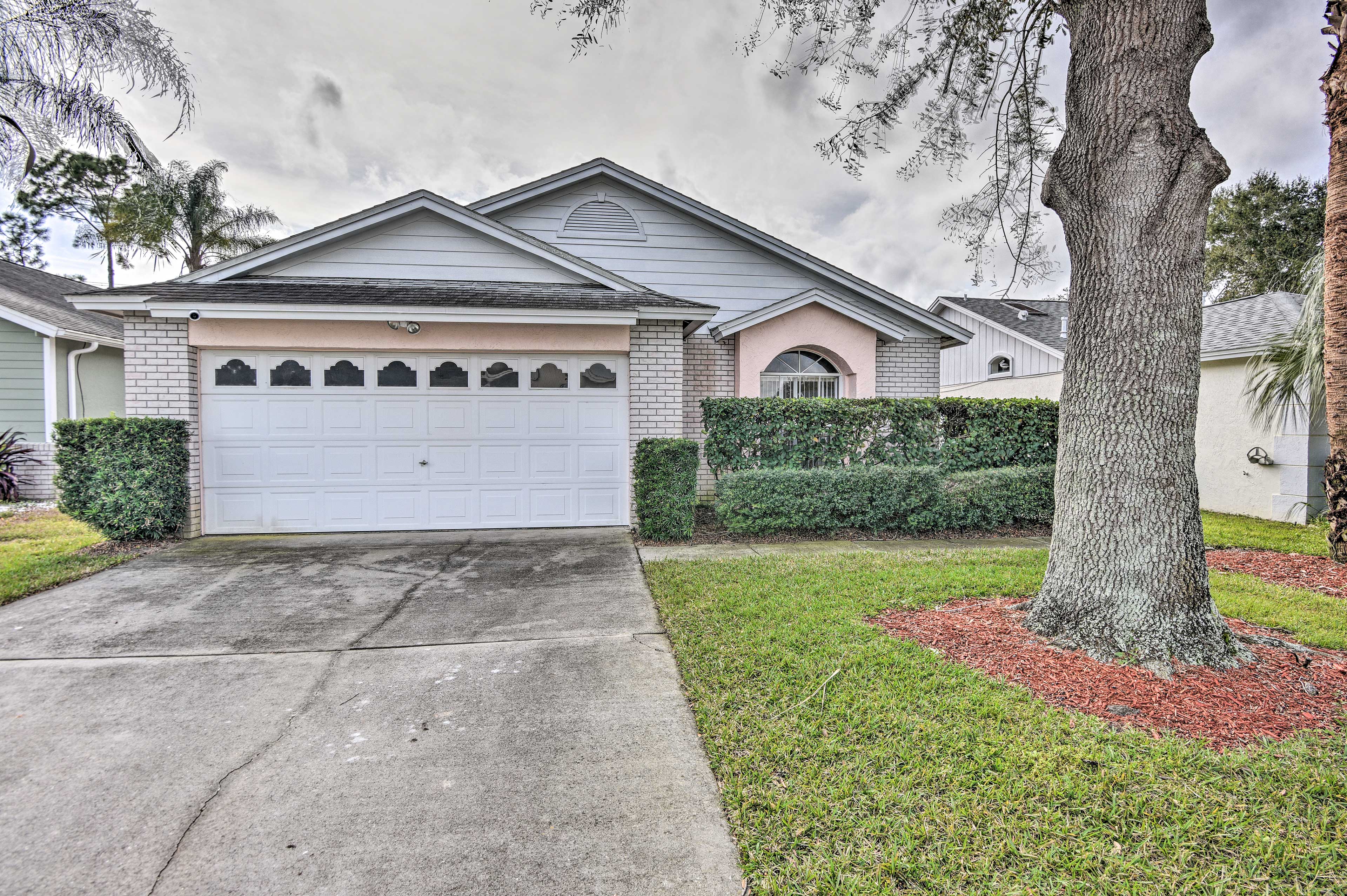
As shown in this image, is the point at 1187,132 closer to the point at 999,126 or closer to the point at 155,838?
the point at 999,126

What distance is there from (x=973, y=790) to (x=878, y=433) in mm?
6393

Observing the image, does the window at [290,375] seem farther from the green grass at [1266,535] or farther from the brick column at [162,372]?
the green grass at [1266,535]

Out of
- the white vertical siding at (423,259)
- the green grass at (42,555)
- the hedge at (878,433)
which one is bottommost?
the green grass at (42,555)

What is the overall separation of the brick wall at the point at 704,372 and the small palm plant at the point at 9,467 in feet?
40.4

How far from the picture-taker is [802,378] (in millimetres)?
11016

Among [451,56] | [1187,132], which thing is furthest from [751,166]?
[1187,132]

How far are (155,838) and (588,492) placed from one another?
6393 mm

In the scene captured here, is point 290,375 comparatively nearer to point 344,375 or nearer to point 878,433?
point 344,375

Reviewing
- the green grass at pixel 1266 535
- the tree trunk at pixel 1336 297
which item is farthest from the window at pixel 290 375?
the tree trunk at pixel 1336 297

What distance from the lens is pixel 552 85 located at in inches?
414

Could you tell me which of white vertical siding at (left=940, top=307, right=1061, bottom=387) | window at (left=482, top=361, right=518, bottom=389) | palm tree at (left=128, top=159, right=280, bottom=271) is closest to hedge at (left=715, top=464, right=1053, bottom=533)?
window at (left=482, top=361, right=518, bottom=389)

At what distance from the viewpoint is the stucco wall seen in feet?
49.6

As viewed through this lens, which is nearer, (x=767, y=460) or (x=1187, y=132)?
(x=1187, y=132)

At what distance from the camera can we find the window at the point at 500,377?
8.31 meters
